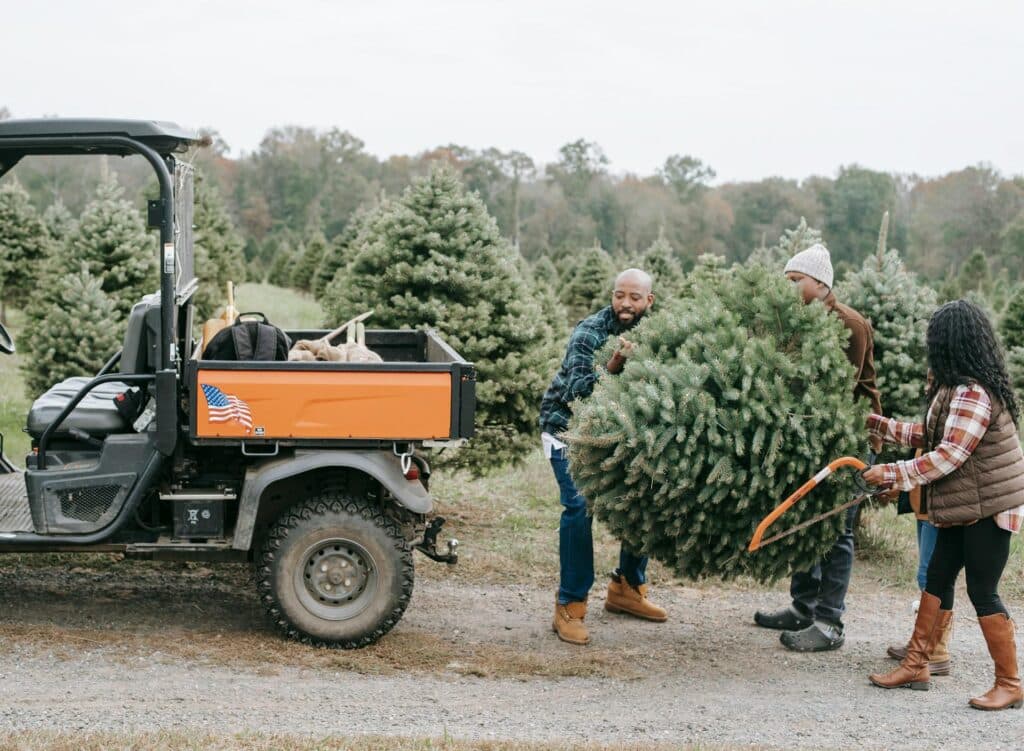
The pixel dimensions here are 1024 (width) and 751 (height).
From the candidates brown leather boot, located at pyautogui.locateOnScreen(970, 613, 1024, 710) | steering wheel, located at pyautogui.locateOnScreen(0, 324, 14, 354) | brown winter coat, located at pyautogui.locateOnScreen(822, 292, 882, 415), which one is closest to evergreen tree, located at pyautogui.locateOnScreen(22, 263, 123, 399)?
steering wheel, located at pyautogui.locateOnScreen(0, 324, 14, 354)

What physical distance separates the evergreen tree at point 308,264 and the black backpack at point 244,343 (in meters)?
32.8

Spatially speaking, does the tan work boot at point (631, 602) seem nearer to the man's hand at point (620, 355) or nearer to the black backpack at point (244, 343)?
the man's hand at point (620, 355)

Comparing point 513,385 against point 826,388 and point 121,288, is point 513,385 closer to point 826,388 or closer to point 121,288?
point 826,388

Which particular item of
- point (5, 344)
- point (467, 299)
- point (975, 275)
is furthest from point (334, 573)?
point (975, 275)

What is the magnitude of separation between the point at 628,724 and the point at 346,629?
1690 mm

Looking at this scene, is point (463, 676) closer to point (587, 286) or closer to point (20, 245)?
point (587, 286)

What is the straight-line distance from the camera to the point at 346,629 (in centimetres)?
605

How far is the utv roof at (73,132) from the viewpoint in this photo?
5.78 meters

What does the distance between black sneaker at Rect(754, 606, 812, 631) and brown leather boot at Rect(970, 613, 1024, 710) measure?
51.6 inches

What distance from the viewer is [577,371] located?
6398 millimetres

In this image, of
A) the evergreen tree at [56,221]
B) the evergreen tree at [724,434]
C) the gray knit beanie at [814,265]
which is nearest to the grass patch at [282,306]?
the evergreen tree at [56,221]

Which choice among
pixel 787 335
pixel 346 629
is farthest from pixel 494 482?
pixel 787 335

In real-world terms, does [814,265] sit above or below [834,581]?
above

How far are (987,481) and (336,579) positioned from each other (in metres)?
3.35
